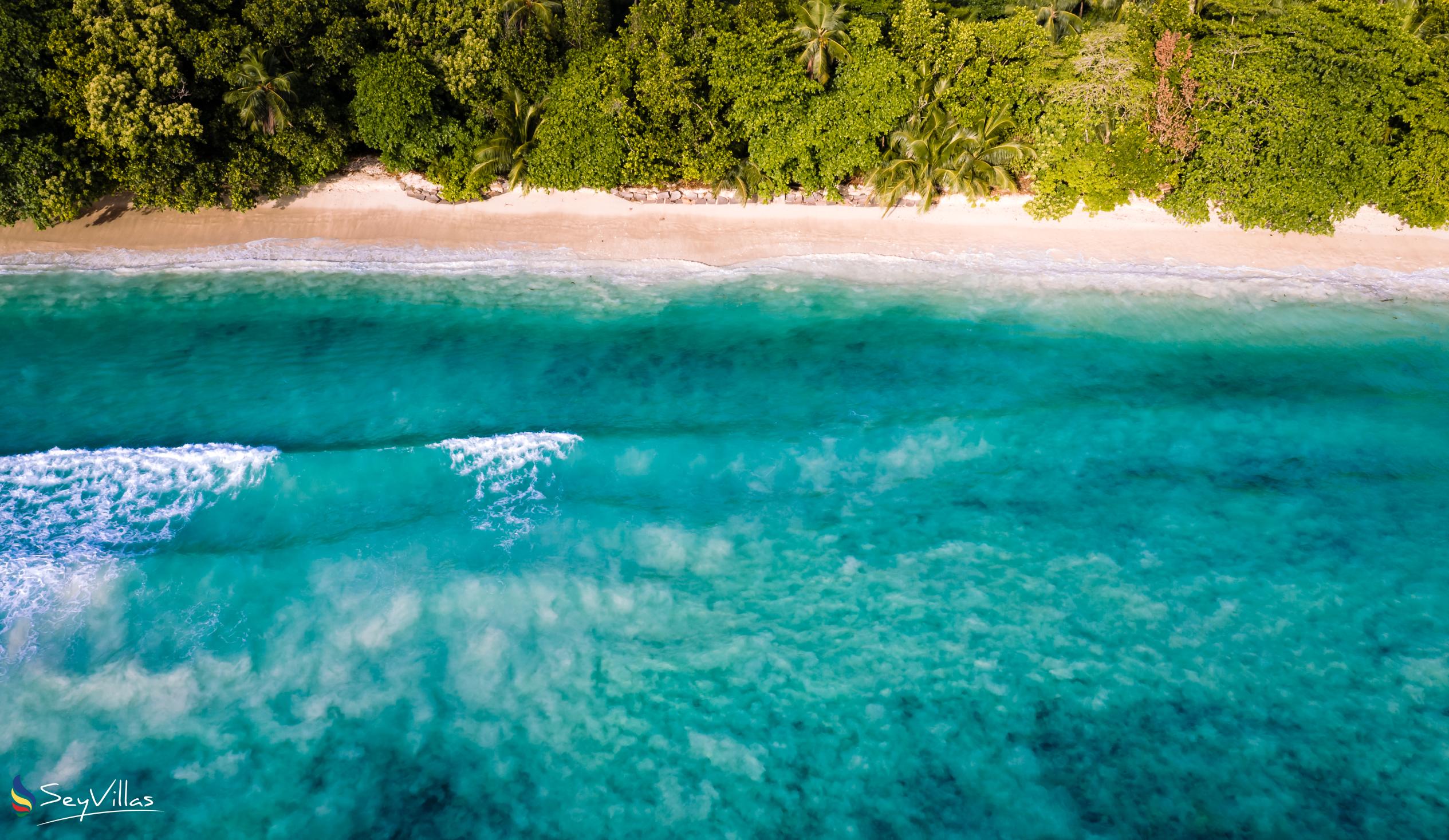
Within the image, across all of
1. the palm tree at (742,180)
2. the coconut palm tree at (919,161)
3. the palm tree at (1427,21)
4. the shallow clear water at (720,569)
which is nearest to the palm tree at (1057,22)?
the coconut palm tree at (919,161)

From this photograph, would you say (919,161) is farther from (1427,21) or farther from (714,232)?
(1427,21)

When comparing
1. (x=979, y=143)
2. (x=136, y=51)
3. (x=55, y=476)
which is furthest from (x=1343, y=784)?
(x=136, y=51)

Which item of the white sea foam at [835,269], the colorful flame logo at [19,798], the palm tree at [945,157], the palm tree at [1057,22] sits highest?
the palm tree at [1057,22]

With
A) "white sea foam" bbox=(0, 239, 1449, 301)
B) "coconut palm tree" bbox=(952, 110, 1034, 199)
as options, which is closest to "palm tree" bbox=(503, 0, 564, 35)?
"white sea foam" bbox=(0, 239, 1449, 301)

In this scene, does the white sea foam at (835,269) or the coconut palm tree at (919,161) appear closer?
the white sea foam at (835,269)

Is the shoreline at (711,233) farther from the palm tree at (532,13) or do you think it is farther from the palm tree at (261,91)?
the palm tree at (532,13)

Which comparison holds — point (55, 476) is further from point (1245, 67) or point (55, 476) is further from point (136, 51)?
point (1245, 67)
